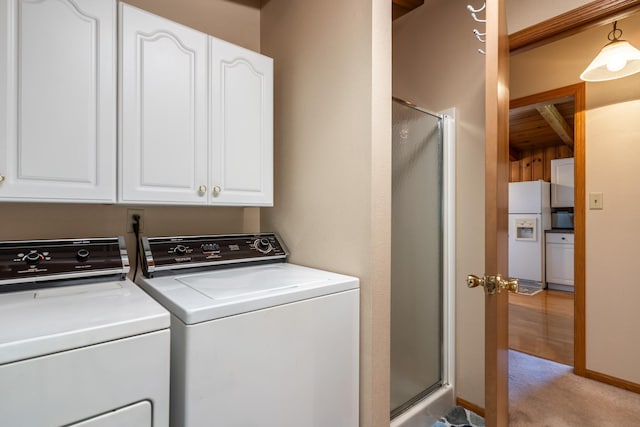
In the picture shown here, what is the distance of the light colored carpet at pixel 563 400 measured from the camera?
1.91 metres

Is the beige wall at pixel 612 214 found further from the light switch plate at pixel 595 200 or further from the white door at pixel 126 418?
the white door at pixel 126 418

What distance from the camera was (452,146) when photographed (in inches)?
81.7

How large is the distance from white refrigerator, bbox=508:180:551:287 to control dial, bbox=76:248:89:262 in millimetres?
5935

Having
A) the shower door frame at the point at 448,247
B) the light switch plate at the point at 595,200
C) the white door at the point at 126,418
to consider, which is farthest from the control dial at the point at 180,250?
the light switch plate at the point at 595,200

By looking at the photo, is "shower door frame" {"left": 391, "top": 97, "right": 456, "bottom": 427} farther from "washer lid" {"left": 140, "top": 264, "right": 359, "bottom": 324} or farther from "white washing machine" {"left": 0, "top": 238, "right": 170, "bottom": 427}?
"white washing machine" {"left": 0, "top": 238, "right": 170, "bottom": 427}

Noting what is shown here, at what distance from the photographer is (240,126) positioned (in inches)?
61.9

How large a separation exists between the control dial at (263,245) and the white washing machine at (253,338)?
0.15m

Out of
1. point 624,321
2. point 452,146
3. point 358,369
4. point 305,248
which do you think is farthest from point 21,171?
point 624,321

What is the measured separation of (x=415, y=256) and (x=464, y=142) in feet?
2.54

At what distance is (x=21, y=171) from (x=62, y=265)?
35 centimetres

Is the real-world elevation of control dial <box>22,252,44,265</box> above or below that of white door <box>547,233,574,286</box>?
above

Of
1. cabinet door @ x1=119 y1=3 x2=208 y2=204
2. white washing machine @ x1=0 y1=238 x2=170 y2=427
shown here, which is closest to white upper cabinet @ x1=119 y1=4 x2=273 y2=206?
cabinet door @ x1=119 y1=3 x2=208 y2=204

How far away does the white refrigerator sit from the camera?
17.4 feet

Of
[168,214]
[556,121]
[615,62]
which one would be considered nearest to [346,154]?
[168,214]
